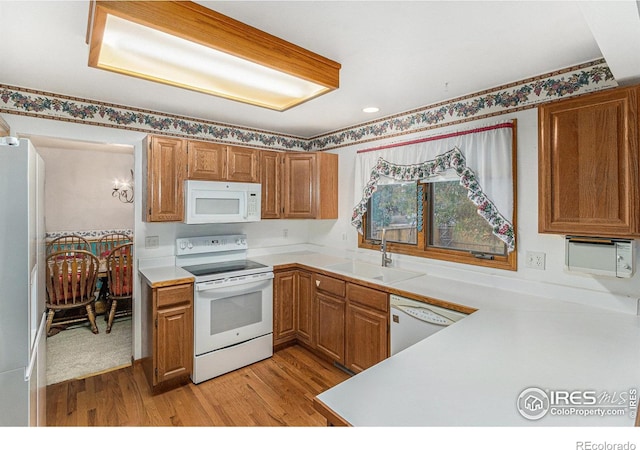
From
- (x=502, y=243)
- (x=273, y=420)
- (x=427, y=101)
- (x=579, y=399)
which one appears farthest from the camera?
(x=427, y=101)

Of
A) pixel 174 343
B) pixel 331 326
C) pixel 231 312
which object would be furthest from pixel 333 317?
pixel 174 343

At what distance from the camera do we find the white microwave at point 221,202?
272 cm

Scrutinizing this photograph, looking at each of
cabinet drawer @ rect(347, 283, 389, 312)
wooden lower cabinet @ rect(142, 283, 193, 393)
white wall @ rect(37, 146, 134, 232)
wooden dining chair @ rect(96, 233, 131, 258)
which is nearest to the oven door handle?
wooden lower cabinet @ rect(142, 283, 193, 393)

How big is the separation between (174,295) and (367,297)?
150cm

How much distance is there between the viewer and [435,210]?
271 cm

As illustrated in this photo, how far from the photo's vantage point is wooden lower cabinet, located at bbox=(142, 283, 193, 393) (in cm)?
237

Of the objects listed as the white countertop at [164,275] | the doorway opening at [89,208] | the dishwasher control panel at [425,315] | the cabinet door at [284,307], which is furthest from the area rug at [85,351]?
the dishwasher control panel at [425,315]

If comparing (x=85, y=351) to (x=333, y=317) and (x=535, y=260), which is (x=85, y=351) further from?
(x=535, y=260)

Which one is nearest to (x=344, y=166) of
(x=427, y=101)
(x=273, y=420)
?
(x=427, y=101)

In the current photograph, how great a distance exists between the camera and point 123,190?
16.7 feet

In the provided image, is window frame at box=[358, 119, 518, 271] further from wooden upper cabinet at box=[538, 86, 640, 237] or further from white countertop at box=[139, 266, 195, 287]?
white countertop at box=[139, 266, 195, 287]

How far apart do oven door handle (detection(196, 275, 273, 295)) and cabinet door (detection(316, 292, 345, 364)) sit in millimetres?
511
